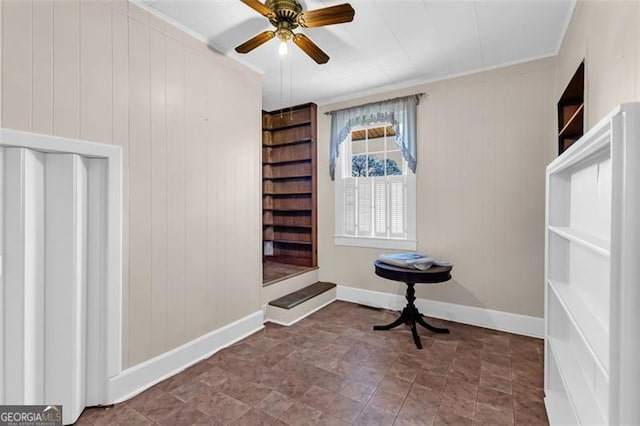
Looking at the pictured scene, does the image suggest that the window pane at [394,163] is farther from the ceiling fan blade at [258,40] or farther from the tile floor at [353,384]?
the ceiling fan blade at [258,40]

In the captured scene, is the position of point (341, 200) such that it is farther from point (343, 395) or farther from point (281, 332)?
point (343, 395)

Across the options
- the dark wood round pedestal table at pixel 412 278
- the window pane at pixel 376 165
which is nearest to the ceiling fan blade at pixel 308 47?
the window pane at pixel 376 165

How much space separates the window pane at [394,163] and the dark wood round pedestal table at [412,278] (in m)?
1.21

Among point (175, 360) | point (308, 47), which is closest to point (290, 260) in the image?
point (175, 360)

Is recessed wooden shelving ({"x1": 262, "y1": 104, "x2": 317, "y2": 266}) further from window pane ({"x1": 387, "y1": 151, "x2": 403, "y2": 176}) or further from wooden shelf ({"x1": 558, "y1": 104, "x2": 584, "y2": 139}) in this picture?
wooden shelf ({"x1": 558, "y1": 104, "x2": 584, "y2": 139})

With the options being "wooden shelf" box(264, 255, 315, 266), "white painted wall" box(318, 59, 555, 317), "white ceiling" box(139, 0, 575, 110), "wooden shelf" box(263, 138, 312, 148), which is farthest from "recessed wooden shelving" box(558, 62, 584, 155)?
"wooden shelf" box(264, 255, 315, 266)

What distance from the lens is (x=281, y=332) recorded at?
2.93m

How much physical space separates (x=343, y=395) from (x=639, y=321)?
1664 millimetres

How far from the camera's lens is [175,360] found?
7.39ft

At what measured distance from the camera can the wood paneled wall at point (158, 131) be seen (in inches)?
63.9

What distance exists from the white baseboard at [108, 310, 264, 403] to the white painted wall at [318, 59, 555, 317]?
1.78 metres

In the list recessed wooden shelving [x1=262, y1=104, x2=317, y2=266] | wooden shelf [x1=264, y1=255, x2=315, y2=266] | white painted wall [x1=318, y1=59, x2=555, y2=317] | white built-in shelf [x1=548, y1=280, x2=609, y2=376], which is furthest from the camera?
wooden shelf [x1=264, y1=255, x2=315, y2=266]

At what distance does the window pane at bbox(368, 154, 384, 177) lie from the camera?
3682 mm

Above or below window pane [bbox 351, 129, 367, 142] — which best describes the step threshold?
below
